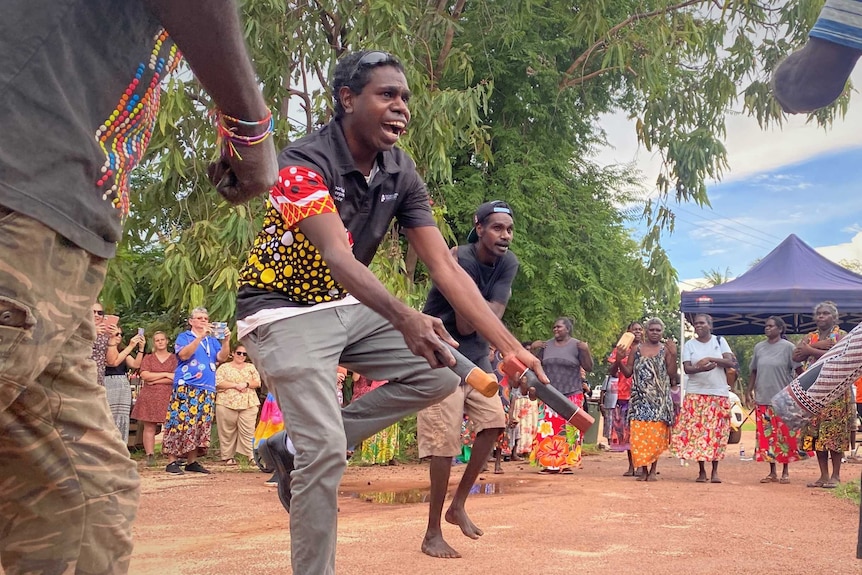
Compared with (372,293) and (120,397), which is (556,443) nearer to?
(120,397)

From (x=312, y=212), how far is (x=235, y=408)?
8587mm

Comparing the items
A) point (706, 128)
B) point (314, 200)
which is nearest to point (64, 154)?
point (314, 200)

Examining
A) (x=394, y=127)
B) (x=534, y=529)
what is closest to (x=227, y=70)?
(x=394, y=127)

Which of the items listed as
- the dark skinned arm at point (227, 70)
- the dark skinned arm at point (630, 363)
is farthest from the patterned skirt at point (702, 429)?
the dark skinned arm at point (227, 70)

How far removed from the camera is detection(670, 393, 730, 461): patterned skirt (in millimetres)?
10320

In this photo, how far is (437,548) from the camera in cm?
480

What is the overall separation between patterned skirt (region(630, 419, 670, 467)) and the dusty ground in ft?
1.90

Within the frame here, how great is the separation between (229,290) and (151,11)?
9035 mm

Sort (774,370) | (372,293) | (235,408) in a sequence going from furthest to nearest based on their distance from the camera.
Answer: (235,408), (774,370), (372,293)

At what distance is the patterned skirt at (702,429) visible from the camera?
1032 centimetres

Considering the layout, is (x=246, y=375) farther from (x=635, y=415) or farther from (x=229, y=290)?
(x=635, y=415)

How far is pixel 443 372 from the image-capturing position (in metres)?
3.57

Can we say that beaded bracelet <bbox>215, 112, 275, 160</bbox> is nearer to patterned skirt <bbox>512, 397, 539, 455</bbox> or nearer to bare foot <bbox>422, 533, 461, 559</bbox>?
bare foot <bbox>422, 533, 461, 559</bbox>

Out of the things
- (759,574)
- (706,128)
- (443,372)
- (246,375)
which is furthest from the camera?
(706,128)
